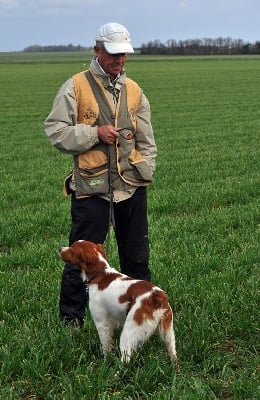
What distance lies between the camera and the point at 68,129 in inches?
180

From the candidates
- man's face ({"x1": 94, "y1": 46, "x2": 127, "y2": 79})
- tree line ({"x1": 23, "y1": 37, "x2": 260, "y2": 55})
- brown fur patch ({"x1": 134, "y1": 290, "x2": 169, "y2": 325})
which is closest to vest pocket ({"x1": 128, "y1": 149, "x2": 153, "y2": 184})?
man's face ({"x1": 94, "y1": 46, "x2": 127, "y2": 79})

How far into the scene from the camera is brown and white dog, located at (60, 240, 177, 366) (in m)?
4.02

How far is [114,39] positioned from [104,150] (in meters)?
0.95

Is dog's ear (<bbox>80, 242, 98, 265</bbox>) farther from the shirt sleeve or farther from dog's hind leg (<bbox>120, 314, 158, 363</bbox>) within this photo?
the shirt sleeve

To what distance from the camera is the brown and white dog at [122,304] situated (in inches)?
158

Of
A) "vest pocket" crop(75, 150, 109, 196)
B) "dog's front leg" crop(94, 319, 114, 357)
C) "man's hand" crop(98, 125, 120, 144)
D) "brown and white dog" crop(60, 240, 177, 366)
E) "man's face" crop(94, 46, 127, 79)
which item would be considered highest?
"man's face" crop(94, 46, 127, 79)

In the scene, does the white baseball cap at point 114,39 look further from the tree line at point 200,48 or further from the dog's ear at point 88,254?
the tree line at point 200,48

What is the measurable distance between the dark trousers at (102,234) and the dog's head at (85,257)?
0.35 m

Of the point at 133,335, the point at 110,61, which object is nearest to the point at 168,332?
the point at 133,335

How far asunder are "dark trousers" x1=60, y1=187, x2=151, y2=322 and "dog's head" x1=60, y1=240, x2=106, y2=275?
0.35 m

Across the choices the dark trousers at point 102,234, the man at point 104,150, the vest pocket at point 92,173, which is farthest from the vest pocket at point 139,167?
the vest pocket at point 92,173

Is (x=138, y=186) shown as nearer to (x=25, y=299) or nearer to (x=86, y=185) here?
(x=86, y=185)

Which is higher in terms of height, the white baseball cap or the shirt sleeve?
the white baseball cap

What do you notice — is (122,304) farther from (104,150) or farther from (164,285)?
(164,285)
